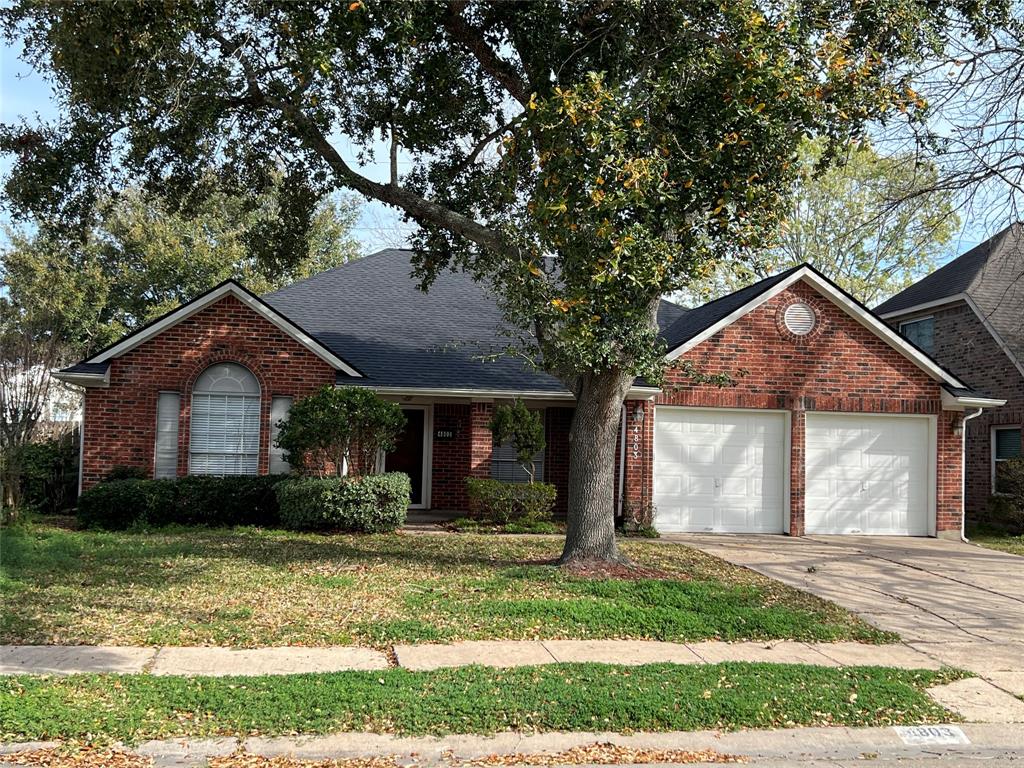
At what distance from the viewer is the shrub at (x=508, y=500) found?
50.6 ft

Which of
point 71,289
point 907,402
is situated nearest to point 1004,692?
point 907,402

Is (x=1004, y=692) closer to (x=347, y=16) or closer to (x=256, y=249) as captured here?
(x=347, y=16)

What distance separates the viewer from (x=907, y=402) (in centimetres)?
1642

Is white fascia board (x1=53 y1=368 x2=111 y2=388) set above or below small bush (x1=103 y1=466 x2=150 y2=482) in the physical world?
above

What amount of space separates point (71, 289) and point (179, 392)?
666 inches

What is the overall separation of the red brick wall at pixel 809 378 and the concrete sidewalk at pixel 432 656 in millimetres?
7619

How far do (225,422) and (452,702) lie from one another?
34.7 feet

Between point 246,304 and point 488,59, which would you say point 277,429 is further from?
point 488,59

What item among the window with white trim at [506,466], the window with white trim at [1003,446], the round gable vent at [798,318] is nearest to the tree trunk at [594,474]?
the round gable vent at [798,318]

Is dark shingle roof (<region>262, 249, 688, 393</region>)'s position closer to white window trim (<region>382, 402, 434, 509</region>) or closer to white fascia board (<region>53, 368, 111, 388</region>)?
white window trim (<region>382, 402, 434, 509</region>)

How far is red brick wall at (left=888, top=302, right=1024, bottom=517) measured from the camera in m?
19.2

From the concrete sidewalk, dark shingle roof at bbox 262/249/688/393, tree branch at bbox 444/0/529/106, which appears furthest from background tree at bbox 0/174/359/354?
the concrete sidewalk

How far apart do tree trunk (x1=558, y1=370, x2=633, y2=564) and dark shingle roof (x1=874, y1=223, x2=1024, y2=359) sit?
1231cm

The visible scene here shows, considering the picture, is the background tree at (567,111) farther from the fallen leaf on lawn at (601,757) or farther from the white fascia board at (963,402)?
the white fascia board at (963,402)
